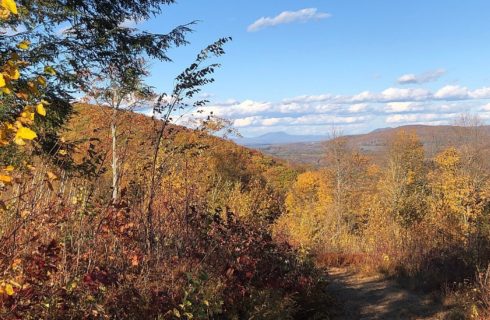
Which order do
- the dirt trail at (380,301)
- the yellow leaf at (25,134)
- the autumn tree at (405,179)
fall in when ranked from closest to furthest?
the yellow leaf at (25,134) < the dirt trail at (380,301) < the autumn tree at (405,179)

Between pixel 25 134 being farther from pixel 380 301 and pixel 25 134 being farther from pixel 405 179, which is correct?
pixel 405 179

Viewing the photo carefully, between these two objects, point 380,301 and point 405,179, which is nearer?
point 380,301

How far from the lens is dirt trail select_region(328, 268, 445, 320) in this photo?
721 cm

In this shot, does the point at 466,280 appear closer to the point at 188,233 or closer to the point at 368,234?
the point at 188,233

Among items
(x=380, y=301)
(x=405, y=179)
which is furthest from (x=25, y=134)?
(x=405, y=179)

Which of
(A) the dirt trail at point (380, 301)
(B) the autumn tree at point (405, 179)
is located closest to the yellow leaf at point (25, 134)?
(A) the dirt trail at point (380, 301)

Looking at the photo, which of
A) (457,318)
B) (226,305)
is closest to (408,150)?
(457,318)

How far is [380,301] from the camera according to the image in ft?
26.4

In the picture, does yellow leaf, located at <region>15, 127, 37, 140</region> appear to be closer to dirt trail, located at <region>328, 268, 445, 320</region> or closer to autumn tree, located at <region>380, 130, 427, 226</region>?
dirt trail, located at <region>328, 268, 445, 320</region>

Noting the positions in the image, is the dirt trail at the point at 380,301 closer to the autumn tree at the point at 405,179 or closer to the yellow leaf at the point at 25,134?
the autumn tree at the point at 405,179

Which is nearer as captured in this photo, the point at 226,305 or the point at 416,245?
the point at 226,305

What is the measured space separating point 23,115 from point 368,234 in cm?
1642

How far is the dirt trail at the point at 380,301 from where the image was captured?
7.21 meters

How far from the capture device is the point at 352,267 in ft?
36.5
